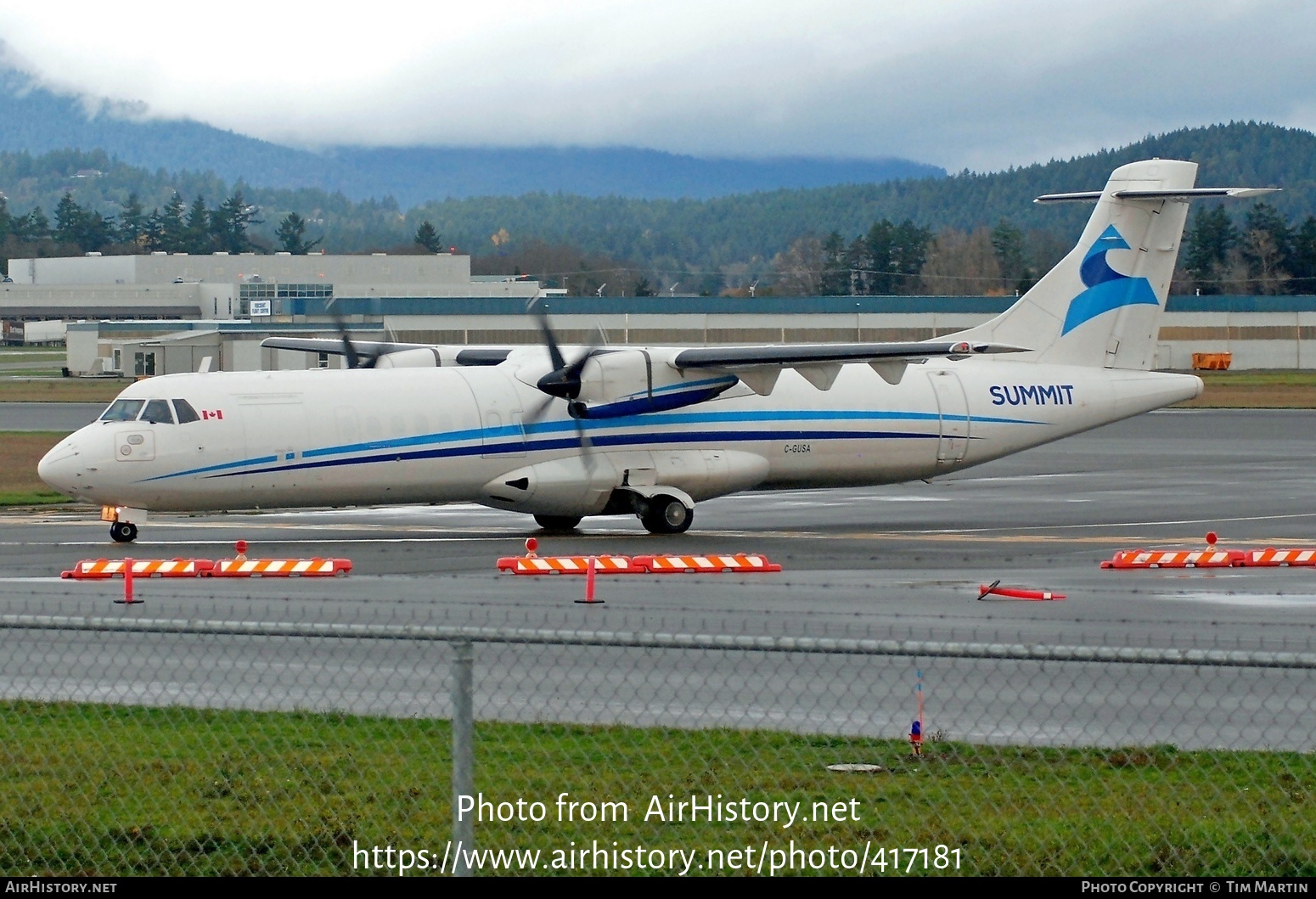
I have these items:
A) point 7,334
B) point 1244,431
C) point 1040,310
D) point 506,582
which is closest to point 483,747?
point 506,582

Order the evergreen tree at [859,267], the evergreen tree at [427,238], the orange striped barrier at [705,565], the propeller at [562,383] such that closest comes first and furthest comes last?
the orange striped barrier at [705,565], the propeller at [562,383], the evergreen tree at [859,267], the evergreen tree at [427,238]

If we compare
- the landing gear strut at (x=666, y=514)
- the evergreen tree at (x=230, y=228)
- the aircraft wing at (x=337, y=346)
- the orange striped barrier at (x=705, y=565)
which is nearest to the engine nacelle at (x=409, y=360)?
the aircraft wing at (x=337, y=346)

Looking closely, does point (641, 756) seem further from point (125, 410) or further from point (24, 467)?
point (24, 467)

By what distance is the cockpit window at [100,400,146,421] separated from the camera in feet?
80.5

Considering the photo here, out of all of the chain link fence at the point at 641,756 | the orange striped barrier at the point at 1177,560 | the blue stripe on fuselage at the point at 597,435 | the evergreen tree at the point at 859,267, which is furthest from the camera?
the evergreen tree at the point at 859,267

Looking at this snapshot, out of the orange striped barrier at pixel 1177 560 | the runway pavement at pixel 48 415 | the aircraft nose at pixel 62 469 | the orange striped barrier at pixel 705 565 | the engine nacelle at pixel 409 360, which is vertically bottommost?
the runway pavement at pixel 48 415

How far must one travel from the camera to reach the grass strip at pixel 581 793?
847 centimetres

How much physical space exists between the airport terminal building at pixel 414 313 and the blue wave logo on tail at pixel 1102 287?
30667 millimetres

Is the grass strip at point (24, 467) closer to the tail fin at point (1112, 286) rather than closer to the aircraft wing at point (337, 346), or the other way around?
the aircraft wing at point (337, 346)

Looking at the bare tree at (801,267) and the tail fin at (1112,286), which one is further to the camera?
the bare tree at (801,267)

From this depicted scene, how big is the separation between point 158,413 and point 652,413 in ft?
26.8

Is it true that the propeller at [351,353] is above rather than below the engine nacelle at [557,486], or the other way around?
above

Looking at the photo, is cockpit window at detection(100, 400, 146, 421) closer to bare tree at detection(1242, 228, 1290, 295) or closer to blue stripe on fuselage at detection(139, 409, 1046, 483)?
blue stripe on fuselage at detection(139, 409, 1046, 483)

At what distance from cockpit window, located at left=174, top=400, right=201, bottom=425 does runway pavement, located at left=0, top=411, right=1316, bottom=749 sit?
2.04 m
